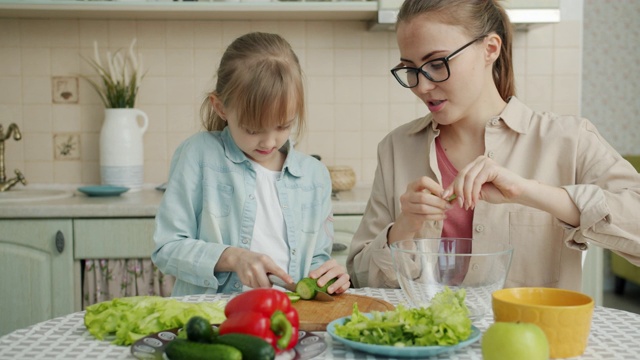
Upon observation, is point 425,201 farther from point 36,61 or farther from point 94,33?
point 36,61

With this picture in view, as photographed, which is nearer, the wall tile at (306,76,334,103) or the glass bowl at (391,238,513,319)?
the glass bowl at (391,238,513,319)

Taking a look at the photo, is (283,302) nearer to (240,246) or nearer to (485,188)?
(485,188)

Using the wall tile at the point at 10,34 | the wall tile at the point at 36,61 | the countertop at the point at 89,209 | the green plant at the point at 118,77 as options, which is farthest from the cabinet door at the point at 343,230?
the wall tile at the point at 10,34

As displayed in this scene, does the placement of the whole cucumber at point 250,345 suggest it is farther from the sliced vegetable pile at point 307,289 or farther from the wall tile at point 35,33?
the wall tile at point 35,33

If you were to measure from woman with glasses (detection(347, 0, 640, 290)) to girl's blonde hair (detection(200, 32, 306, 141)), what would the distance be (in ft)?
0.82

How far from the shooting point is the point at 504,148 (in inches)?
71.9

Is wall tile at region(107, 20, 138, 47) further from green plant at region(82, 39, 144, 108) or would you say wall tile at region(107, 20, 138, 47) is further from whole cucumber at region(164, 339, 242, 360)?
whole cucumber at region(164, 339, 242, 360)

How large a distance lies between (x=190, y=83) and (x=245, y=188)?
1.56 metres

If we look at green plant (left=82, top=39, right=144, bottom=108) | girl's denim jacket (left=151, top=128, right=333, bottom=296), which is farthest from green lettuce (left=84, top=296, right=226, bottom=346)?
green plant (left=82, top=39, right=144, bottom=108)

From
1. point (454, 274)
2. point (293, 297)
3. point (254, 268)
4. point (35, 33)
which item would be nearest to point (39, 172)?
point (35, 33)

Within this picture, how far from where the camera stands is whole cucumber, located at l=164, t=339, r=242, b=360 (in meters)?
1.00

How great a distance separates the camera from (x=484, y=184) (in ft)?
4.94

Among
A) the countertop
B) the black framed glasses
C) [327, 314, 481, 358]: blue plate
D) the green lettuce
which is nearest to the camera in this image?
[327, 314, 481, 358]: blue plate

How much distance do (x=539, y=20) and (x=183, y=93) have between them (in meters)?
1.48
